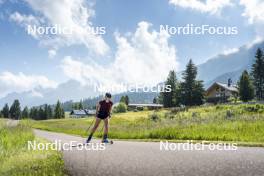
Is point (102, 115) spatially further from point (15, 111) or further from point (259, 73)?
point (15, 111)

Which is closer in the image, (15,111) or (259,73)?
(259,73)

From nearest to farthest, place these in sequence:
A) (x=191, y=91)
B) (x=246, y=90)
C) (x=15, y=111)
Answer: (x=246, y=90) → (x=191, y=91) → (x=15, y=111)

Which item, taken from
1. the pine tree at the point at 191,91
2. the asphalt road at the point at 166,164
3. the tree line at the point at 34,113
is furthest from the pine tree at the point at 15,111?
the asphalt road at the point at 166,164

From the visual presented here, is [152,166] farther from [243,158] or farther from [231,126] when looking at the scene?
[231,126]

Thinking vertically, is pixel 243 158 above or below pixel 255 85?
below

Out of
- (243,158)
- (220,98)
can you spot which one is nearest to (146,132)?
(243,158)

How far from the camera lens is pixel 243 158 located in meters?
8.45

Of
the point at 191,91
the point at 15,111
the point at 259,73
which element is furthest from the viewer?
the point at 15,111

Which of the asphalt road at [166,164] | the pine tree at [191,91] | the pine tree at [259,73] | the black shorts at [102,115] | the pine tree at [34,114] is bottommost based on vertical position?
the pine tree at [34,114]

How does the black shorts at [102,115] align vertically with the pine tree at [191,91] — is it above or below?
below

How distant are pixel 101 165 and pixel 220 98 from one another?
110014 mm

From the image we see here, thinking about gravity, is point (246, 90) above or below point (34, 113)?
above

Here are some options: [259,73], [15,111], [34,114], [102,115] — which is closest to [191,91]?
[259,73]

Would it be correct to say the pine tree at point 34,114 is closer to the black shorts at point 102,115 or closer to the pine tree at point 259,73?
the pine tree at point 259,73
